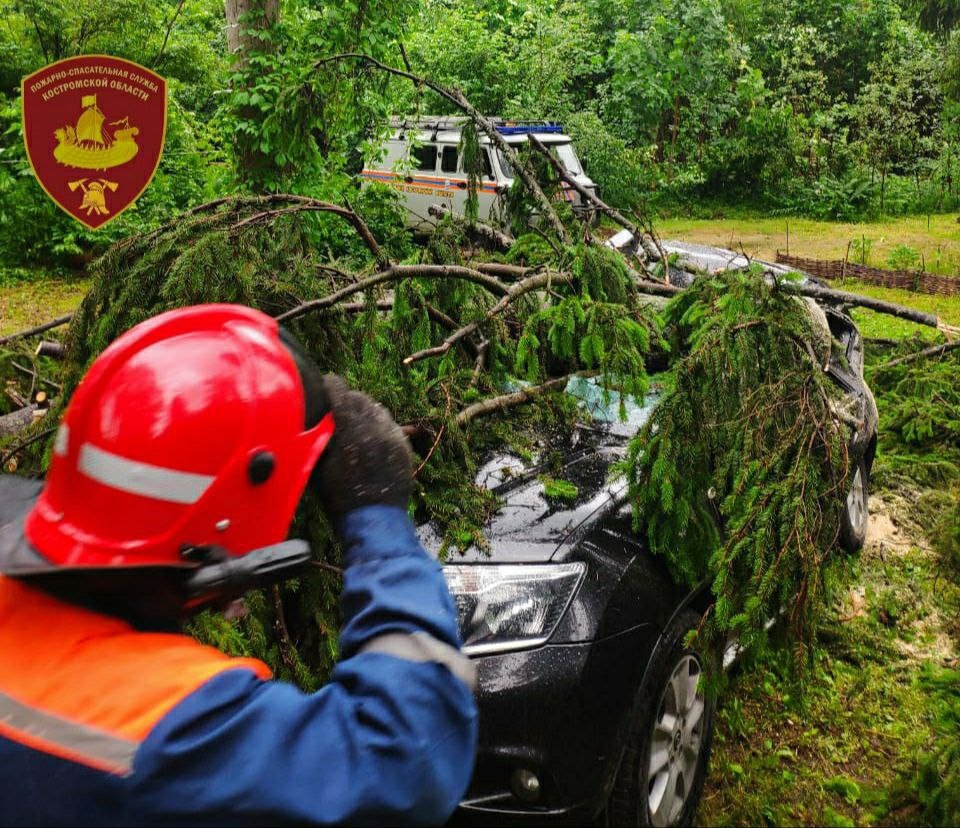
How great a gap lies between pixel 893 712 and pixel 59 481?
364 centimetres

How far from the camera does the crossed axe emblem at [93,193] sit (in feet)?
19.5

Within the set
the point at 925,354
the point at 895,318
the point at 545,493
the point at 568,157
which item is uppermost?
the point at 568,157

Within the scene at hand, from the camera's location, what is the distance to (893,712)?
3.65m

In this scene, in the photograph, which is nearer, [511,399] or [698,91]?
[511,399]

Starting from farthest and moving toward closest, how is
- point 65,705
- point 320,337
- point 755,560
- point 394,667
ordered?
point 320,337 < point 755,560 < point 394,667 < point 65,705

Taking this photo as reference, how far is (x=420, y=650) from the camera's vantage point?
1.25m

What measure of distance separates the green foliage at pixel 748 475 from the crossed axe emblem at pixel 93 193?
473 cm

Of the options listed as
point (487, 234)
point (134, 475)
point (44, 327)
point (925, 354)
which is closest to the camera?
point (134, 475)

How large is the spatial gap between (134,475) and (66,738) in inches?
14.2

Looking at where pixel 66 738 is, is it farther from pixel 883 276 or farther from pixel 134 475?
pixel 883 276

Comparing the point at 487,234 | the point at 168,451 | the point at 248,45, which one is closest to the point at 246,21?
the point at 248,45

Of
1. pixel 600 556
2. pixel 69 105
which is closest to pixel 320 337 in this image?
pixel 600 556

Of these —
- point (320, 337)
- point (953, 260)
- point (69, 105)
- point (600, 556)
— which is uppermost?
point (69, 105)

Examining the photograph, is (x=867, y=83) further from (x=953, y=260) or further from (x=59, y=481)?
(x=59, y=481)
